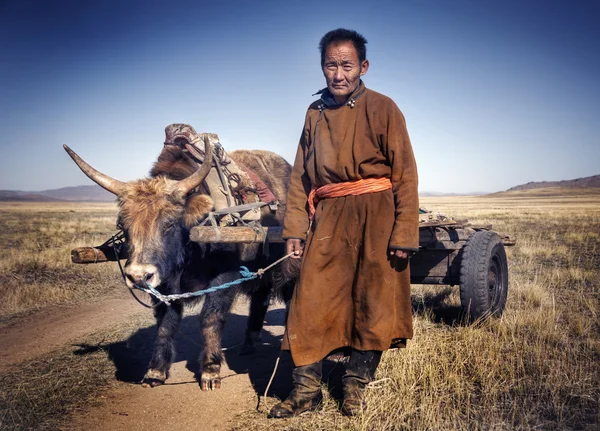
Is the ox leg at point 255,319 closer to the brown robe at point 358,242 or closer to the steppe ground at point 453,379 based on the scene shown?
the steppe ground at point 453,379

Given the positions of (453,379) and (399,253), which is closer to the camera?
(399,253)

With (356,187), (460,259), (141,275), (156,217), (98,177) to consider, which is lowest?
(460,259)

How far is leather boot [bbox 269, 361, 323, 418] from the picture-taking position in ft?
9.07

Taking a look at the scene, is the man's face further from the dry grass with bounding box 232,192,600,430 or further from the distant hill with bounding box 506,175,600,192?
the distant hill with bounding box 506,175,600,192

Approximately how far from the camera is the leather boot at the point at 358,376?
2.79 meters

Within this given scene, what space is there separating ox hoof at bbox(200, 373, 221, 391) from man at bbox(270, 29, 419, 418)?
0.91 meters

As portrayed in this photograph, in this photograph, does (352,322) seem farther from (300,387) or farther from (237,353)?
(237,353)

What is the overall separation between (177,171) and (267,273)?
4.18 ft

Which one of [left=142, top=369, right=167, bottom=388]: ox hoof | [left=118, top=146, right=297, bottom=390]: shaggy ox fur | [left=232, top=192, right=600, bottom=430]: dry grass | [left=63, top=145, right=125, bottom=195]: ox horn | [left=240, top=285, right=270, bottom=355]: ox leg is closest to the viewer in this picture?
[left=232, top=192, right=600, bottom=430]: dry grass

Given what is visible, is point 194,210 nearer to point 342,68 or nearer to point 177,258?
point 177,258

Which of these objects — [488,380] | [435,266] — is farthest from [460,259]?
[488,380]

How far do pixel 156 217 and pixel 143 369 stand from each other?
1684 mm

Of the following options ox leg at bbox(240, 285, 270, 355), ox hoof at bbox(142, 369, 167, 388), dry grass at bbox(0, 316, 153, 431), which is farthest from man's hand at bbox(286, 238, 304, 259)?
dry grass at bbox(0, 316, 153, 431)

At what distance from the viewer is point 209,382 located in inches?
138
